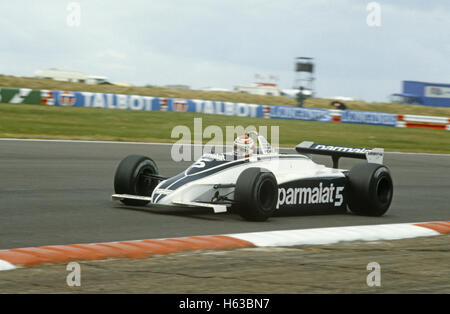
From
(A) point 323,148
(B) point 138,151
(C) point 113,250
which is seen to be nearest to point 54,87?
(B) point 138,151

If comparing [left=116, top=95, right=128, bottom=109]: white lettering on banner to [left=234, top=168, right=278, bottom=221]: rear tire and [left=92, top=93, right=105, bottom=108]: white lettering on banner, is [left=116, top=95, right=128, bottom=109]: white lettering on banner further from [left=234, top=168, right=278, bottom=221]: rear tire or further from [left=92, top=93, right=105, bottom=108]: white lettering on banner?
[left=234, top=168, right=278, bottom=221]: rear tire

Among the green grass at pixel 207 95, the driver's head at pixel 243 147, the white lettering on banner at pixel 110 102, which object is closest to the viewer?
the driver's head at pixel 243 147

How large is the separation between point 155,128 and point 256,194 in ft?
58.0

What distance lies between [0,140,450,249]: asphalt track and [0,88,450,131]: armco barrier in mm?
13939

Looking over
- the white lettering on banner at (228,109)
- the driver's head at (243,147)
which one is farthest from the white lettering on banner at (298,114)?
the driver's head at (243,147)

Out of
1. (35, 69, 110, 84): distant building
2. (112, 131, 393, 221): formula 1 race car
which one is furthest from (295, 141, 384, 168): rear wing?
(35, 69, 110, 84): distant building

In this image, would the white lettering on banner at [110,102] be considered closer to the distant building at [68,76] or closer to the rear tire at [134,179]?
the rear tire at [134,179]

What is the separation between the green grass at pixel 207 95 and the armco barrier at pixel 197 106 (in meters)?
11.8

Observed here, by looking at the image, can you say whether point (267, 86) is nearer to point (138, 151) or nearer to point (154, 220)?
point (138, 151)

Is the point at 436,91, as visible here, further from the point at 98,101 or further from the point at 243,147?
the point at 243,147

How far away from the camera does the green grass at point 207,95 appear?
44.8 meters

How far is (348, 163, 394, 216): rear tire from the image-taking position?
9.66 m

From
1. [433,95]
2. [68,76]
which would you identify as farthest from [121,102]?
[433,95]
